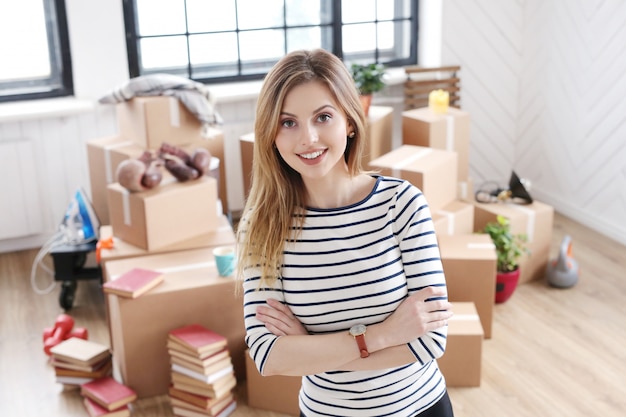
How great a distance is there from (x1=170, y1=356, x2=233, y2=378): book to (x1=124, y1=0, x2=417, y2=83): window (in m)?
2.30

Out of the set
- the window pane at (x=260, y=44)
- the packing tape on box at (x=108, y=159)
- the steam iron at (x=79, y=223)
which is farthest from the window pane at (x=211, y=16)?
the steam iron at (x=79, y=223)

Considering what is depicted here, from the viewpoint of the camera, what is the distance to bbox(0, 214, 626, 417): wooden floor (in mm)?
2939

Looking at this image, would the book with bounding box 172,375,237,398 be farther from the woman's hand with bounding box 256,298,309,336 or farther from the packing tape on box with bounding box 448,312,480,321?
the woman's hand with bounding box 256,298,309,336

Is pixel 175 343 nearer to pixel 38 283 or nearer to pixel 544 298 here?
pixel 38 283

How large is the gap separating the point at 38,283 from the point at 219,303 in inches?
59.8

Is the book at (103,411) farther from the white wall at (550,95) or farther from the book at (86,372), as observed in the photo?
the white wall at (550,95)

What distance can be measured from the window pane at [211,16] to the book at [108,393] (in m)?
2.41

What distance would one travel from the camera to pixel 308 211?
5.17 ft

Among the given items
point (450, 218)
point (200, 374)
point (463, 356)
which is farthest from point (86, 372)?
point (450, 218)

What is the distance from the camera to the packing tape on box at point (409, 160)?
3.56 m

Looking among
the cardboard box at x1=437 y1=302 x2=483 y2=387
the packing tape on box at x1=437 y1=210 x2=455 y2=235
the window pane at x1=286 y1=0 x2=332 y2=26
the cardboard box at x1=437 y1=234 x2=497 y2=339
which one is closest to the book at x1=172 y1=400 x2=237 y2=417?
the cardboard box at x1=437 y1=302 x2=483 y2=387

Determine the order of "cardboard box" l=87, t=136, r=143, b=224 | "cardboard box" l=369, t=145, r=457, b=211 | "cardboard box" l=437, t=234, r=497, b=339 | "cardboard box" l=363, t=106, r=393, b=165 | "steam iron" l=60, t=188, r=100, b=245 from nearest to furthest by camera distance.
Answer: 1. "cardboard box" l=437, t=234, r=497, b=339
2. "cardboard box" l=369, t=145, r=457, b=211
3. "steam iron" l=60, t=188, r=100, b=245
4. "cardboard box" l=87, t=136, r=143, b=224
5. "cardboard box" l=363, t=106, r=393, b=165

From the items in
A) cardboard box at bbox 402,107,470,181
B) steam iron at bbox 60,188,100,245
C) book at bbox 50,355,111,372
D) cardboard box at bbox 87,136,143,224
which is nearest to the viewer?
book at bbox 50,355,111,372

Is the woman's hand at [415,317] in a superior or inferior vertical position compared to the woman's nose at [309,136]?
inferior
